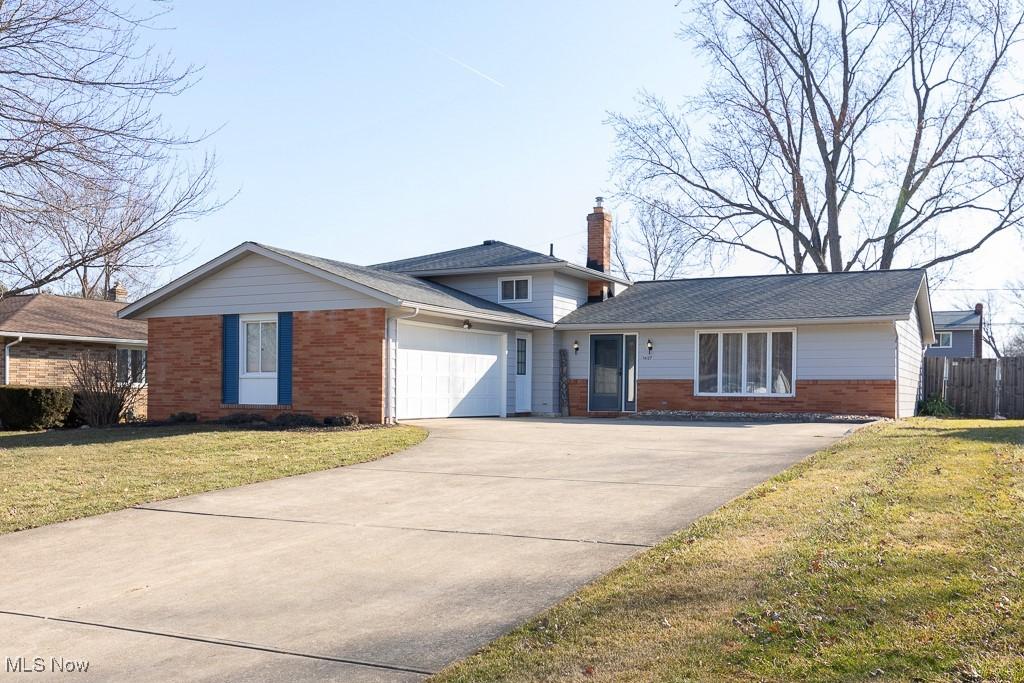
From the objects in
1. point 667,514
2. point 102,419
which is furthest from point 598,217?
point 667,514

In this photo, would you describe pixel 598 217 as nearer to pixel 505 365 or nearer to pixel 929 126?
pixel 505 365

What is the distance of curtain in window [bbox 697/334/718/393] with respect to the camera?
22562mm

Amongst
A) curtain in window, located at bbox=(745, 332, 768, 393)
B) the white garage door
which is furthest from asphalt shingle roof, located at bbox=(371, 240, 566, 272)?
curtain in window, located at bbox=(745, 332, 768, 393)

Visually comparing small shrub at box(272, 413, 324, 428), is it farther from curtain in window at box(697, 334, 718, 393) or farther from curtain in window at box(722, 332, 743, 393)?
curtain in window at box(722, 332, 743, 393)

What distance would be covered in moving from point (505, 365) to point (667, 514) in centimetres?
1473

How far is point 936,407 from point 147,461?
2140 cm

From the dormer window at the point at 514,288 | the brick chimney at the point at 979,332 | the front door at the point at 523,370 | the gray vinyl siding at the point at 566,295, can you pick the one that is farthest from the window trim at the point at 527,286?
the brick chimney at the point at 979,332

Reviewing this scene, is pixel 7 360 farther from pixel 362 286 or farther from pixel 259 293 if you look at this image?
pixel 362 286

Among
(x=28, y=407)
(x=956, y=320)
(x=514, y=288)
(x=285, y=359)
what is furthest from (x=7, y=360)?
(x=956, y=320)

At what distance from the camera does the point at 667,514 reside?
8.12 meters

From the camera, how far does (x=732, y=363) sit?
2245cm

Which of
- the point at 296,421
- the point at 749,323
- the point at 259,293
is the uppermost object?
the point at 259,293

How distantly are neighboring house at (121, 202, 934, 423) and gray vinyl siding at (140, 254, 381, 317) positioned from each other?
0.03 meters

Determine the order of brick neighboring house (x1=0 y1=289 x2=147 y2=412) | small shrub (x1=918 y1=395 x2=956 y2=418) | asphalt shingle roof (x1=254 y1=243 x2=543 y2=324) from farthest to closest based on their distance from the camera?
small shrub (x1=918 y1=395 x2=956 y2=418)
brick neighboring house (x1=0 y1=289 x2=147 y2=412)
asphalt shingle roof (x1=254 y1=243 x2=543 y2=324)
